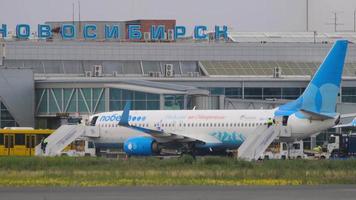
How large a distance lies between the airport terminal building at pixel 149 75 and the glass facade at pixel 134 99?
10 cm

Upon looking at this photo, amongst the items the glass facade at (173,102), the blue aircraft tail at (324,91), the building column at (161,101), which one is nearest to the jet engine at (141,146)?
the blue aircraft tail at (324,91)

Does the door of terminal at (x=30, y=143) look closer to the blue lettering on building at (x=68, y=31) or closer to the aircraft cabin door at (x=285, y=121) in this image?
the aircraft cabin door at (x=285, y=121)

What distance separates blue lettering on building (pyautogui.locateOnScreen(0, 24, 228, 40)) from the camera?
428 ft

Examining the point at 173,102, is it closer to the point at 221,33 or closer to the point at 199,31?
the point at 199,31

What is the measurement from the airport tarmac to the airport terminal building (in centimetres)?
5502

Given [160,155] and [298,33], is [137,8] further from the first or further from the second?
[160,155]

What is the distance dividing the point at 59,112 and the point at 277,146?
2906cm

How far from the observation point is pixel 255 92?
403 feet

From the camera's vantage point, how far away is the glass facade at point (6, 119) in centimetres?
11419

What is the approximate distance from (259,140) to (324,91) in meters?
6.60

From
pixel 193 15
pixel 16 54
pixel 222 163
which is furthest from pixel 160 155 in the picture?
pixel 193 15

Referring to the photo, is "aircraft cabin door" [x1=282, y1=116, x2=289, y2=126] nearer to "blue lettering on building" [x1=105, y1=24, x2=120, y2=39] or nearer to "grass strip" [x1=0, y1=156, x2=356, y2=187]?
"grass strip" [x1=0, y1=156, x2=356, y2=187]

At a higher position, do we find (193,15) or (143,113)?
(193,15)

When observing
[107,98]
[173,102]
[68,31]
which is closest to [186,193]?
[173,102]
